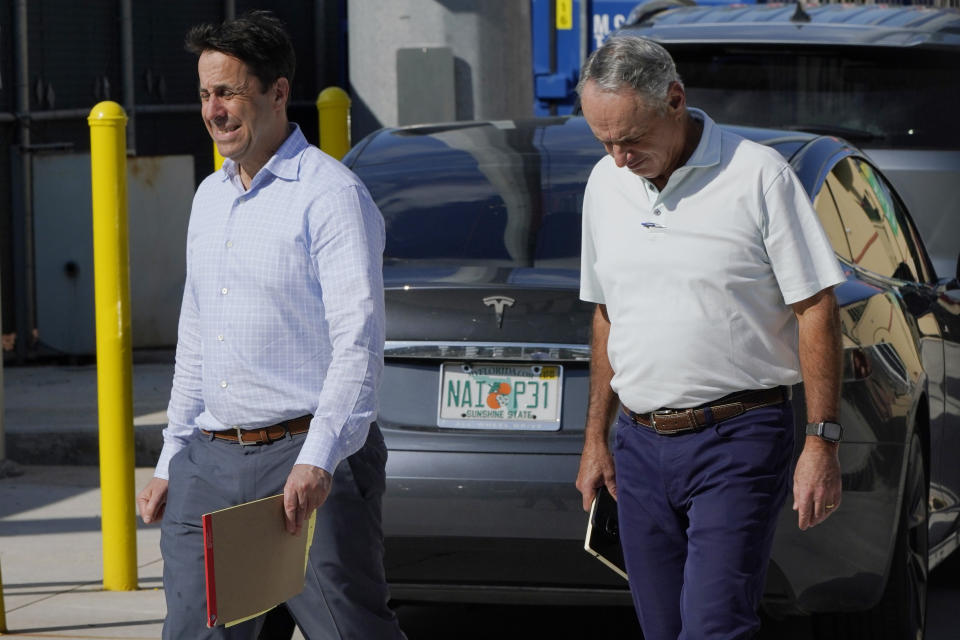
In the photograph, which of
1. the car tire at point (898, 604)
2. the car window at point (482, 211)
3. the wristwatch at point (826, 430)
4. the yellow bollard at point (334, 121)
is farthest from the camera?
the yellow bollard at point (334, 121)

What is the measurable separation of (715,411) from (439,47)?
4021 millimetres

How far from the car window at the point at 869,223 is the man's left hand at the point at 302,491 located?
2127 millimetres

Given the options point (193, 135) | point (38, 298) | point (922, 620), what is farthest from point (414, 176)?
point (193, 135)

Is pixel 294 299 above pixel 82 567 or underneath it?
above

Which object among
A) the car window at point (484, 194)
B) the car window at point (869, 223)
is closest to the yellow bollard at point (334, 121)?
the car window at point (484, 194)

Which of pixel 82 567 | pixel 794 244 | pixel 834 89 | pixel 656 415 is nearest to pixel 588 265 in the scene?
pixel 656 415

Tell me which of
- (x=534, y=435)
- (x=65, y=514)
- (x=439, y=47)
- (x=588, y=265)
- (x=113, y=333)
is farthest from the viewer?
(x=65, y=514)

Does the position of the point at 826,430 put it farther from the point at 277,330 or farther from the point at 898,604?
the point at 898,604

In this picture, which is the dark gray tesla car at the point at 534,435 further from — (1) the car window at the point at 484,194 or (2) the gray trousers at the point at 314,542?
(2) the gray trousers at the point at 314,542

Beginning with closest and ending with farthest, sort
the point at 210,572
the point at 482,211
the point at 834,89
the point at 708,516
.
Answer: the point at 210,572 < the point at 708,516 < the point at 482,211 < the point at 834,89

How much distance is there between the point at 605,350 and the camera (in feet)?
13.1

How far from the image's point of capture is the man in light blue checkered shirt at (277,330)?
11.4 ft

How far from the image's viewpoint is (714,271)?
11.9 ft

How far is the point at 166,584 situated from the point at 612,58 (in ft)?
4.70
